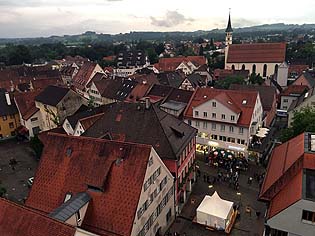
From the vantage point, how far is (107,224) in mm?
24984

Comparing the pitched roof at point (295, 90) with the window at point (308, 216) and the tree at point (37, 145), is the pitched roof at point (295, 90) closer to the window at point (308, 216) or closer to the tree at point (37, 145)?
the window at point (308, 216)

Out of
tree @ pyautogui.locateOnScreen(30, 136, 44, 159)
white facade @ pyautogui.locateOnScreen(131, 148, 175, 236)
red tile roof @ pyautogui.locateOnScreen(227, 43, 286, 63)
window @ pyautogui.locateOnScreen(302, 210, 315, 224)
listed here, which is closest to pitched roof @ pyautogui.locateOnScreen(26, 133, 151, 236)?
white facade @ pyautogui.locateOnScreen(131, 148, 175, 236)

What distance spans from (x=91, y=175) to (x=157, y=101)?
38179 mm

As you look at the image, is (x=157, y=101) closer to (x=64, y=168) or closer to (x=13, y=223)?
(x=64, y=168)

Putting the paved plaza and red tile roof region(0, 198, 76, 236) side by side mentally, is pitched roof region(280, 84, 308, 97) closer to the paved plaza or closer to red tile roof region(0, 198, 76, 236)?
the paved plaza

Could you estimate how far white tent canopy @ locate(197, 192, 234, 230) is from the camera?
3170 centimetres

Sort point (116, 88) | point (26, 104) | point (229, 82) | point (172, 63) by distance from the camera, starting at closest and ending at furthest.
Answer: point (26, 104)
point (116, 88)
point (229, 82)
point (172, 63)

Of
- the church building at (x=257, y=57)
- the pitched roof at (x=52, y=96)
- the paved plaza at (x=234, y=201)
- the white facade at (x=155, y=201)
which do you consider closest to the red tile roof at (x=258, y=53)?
the church building at (x=257, y=57)

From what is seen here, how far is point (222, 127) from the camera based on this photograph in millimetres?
49594

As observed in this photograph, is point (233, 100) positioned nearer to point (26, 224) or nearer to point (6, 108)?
point (26, 224)

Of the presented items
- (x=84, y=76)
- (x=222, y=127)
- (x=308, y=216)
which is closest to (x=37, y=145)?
(x=222, y=127)

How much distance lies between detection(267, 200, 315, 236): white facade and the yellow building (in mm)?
60809

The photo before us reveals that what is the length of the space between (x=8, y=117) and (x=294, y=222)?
6242 centimetres

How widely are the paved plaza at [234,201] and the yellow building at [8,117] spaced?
4393cm
